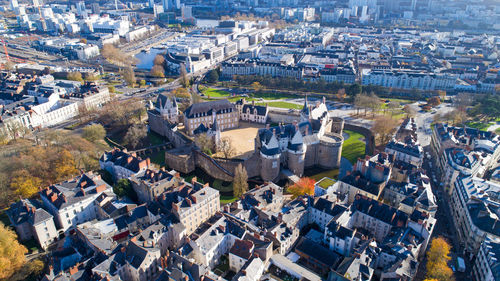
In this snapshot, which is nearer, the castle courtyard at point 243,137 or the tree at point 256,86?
the castle courtyard at point 243,137

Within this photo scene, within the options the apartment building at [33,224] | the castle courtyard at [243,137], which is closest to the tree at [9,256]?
the apartment building at [33,224]

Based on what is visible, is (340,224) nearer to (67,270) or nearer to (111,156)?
(67,270)

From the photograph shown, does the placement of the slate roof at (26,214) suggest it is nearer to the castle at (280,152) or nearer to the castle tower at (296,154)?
the castle at (280,152)

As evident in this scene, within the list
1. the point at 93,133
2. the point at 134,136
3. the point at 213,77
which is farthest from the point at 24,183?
the point at 213,77

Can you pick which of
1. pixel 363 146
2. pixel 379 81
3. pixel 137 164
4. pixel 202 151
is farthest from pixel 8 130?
pixel 379 81

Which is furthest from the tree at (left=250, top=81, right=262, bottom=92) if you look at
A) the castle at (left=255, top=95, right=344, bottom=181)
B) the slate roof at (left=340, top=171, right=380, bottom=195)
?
the slate roof at (left=340, top=171, right=380, bottom=195)

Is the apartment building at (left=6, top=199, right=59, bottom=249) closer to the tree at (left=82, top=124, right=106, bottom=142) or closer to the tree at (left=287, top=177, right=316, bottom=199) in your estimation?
the tree at (left=82, top=124, right=106, bottom=142)
